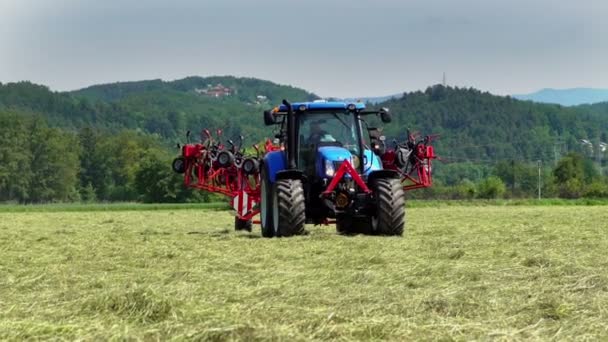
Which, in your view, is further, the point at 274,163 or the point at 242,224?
the point at 242,224

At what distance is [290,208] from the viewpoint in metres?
13.7

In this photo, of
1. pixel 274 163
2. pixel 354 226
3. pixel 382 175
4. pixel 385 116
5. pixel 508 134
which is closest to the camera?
pixel 382 175

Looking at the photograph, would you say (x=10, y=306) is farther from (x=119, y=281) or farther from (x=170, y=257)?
(x=170, y=257)

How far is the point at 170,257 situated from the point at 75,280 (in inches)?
98.5

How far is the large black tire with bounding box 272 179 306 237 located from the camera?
13.7 meters

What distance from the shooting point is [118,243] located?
43.1ft

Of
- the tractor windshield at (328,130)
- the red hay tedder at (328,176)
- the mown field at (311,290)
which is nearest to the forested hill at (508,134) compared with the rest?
the red hay tedder at (328,176)

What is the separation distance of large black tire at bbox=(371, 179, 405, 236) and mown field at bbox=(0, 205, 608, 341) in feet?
3.94

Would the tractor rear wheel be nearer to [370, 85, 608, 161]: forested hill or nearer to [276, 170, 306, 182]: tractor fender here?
[276, 170, 306, 182]: tractor fender

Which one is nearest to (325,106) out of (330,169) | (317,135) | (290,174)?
(317,135)

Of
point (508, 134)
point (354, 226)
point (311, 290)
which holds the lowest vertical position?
point (354, 226)

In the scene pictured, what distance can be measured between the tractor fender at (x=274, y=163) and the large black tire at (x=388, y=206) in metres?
1.76

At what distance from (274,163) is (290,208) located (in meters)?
1.49

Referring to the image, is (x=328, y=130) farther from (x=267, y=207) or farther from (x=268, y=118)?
(x=267, y=207)
